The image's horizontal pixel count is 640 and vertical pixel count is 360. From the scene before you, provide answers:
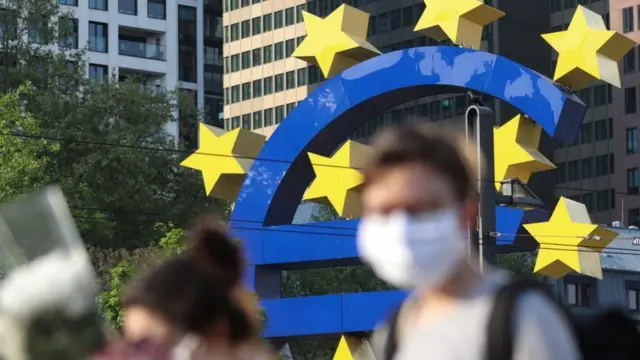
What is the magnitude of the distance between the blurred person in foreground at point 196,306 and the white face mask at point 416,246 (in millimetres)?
305

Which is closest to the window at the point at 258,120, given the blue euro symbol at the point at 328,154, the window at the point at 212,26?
the window at the point at 212,26

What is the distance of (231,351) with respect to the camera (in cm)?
346

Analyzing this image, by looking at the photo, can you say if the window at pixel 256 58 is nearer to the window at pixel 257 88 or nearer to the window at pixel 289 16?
the window at pixel 257 88

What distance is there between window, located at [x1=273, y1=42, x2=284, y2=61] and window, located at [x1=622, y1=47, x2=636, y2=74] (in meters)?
23.3

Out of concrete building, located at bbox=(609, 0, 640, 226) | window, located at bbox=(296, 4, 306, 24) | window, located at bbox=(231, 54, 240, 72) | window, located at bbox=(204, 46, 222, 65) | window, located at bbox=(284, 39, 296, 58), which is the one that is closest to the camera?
concrete building, located at bbox=(609, 0, 640, 226)

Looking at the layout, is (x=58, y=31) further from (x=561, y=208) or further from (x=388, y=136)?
(x=388, y=136)

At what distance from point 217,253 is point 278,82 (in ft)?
346

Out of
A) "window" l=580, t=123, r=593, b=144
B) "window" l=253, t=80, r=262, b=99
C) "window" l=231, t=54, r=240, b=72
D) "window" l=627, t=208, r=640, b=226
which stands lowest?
"window" l=627, t=208, r=640, b=226

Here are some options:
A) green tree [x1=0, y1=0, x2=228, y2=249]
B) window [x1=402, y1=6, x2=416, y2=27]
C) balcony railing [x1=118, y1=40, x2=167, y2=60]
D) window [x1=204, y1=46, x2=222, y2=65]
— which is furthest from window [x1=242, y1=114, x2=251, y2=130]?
green tree [x1=0, y1=0, x2=228, y2=249]

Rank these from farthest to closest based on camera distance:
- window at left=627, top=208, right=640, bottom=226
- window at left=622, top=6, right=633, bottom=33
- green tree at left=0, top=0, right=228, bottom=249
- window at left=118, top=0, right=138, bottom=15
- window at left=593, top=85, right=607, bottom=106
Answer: window at left=118, top=0, right=138, bottom=15
window at left=593, top=85, right=607, bottom=106
window at left=627, top=208, right=640, bottom=226
window at left=622, top=6, right=633, bottom=33
green tree at left=0, top=0, right=228, bottom=249

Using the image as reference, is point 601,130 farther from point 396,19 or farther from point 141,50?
point 141,50

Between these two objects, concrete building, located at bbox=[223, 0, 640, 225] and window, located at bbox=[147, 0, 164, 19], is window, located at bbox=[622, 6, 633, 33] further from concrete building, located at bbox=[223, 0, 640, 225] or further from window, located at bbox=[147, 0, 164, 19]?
window, located at bbox=[147, 0, 164, 19]

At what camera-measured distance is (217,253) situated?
348 cm

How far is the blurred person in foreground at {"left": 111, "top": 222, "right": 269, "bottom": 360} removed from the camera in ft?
11.1
